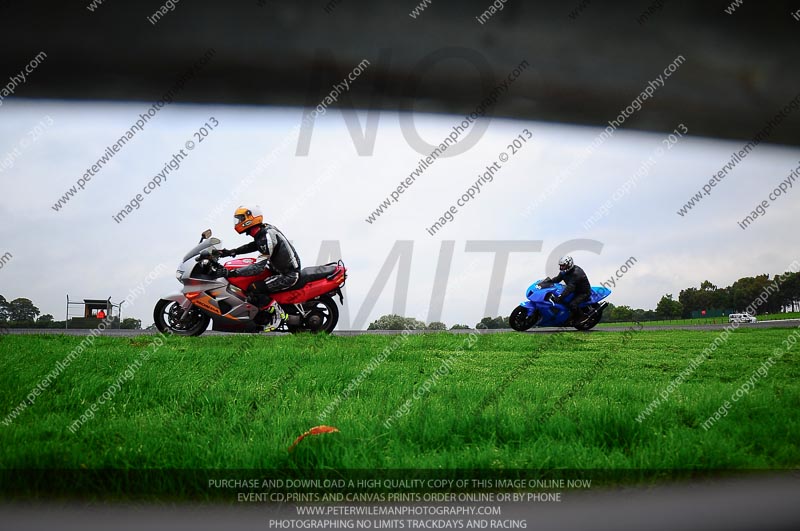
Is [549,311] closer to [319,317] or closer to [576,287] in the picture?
[576,287]

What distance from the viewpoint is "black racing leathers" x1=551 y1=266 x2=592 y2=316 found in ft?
27.8

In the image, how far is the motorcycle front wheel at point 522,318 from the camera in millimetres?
8602

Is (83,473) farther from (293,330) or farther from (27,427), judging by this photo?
(293,330)

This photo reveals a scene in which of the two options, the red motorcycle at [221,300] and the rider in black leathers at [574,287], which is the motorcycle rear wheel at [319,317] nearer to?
the red motorcycle at [221,300]

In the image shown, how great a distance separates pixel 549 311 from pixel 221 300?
570 centimetres

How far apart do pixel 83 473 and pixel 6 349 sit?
139 inches

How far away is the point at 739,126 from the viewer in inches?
109

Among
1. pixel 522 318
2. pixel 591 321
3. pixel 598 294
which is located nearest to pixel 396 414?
pixel 522 318

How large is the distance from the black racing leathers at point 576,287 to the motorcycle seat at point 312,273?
14.7 feet

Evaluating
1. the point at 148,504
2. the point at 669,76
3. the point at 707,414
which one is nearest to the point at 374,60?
the point at 669,76

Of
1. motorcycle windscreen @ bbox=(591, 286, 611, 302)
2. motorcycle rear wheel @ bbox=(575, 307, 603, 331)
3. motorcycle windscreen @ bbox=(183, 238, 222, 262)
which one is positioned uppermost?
motorcycle windscreen @ bbox=(183, 238, 222, 262)

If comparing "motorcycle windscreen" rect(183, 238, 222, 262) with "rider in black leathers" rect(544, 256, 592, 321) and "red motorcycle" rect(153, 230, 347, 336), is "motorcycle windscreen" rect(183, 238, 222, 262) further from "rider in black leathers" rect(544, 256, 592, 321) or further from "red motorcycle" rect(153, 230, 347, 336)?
"rider in black leathers" rect(544, 256, 592, 321)

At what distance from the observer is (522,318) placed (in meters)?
8.66

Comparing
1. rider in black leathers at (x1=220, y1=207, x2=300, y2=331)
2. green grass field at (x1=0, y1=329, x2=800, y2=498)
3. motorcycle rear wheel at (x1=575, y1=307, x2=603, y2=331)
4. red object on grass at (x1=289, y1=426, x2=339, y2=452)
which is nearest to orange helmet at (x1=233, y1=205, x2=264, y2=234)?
rider in black leathers at (x1=220, y1=207, x2=300, y2=331)
